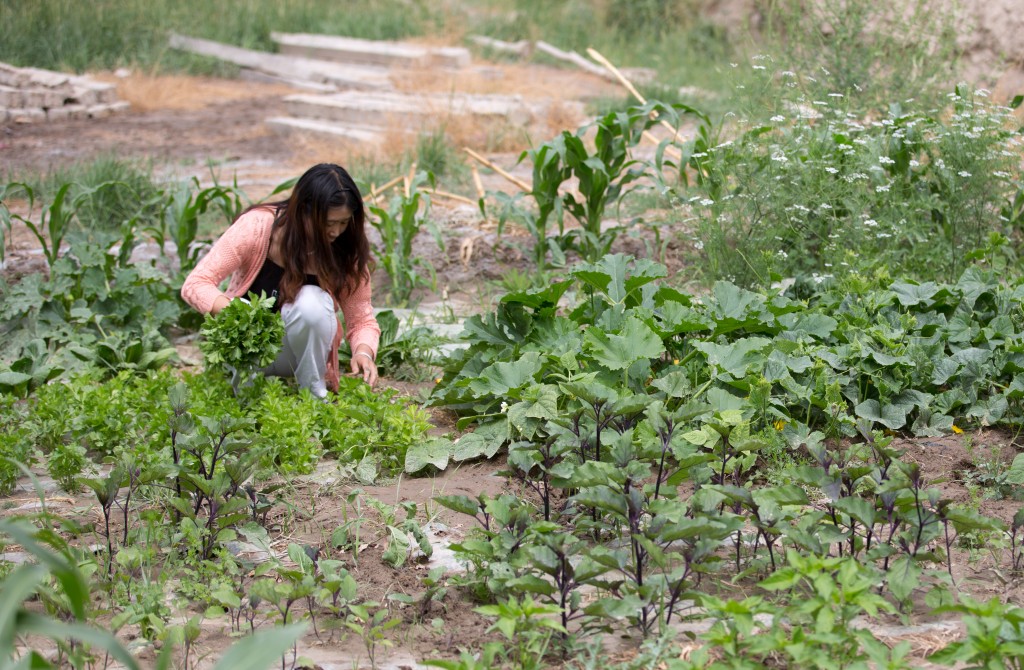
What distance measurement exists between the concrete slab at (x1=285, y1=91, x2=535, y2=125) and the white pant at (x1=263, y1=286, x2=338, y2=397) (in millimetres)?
5294

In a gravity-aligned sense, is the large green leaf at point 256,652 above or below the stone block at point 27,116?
above

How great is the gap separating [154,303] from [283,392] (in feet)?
4.32

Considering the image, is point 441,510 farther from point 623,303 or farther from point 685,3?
point 685,3

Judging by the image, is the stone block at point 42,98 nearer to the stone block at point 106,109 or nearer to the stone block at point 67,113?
the stone block at point 67,113

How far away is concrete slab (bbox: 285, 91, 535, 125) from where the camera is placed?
10.0 m

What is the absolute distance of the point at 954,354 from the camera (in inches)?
161

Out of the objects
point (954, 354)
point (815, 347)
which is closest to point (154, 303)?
point (815, 347)

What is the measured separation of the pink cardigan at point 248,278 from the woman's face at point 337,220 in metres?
0.32

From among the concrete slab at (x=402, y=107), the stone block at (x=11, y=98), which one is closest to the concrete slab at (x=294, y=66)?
the concrete slab at (x=402, y=107)

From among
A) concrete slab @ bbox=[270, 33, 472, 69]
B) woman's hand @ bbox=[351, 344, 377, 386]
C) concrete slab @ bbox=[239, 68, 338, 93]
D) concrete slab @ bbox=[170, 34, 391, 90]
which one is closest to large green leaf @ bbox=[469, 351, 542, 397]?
woman's hand @ bbox=[351, 344, 377, 386]

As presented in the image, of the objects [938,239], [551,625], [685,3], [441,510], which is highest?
[685,3]

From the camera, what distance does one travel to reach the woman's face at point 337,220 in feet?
13.9

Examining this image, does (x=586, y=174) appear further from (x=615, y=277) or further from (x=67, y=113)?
(x=67, y=113)

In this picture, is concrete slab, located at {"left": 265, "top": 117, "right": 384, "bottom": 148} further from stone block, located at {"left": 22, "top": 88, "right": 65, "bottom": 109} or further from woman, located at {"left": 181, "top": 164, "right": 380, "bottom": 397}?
woman, located at {"left": 181, "top": 164, "right": 380, "bottom": 397}
